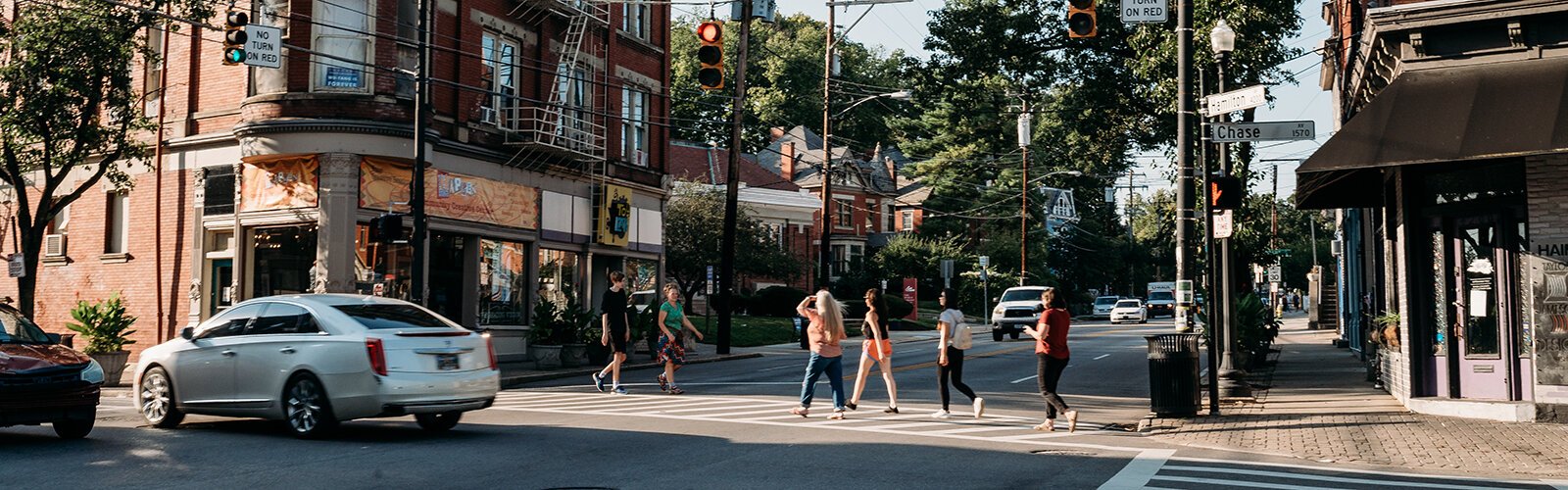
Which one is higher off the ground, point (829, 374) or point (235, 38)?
point (235, 38)

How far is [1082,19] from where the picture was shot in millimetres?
15773

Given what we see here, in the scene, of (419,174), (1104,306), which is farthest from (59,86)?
(1104,306)

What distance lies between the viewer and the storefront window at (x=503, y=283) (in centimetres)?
2905

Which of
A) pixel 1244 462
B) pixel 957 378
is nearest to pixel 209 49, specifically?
pixel 957 378

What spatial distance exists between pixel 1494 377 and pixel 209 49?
23443 mm

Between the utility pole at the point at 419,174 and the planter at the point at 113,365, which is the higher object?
the utility pole at the point at 419,174

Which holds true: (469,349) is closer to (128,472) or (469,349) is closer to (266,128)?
(128,472)

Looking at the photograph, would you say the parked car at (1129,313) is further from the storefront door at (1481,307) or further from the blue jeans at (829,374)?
the blue jeans at (829,374)

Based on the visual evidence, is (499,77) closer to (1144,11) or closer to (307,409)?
(1144,11)

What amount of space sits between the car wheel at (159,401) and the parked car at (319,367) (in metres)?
0.01

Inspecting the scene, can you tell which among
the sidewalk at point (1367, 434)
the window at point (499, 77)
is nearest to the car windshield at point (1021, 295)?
the window at point (499, 77)

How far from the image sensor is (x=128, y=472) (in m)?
10.2

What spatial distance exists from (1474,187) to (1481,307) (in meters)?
1.41

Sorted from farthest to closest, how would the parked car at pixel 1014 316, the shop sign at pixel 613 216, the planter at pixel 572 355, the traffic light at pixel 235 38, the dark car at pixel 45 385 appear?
the parked car at pixel 1014 316
the shop sign at pixel 613 216
the planter at pixel 572 355
the traffic light at pixel 235 38
the dark car at pixel 45 385
